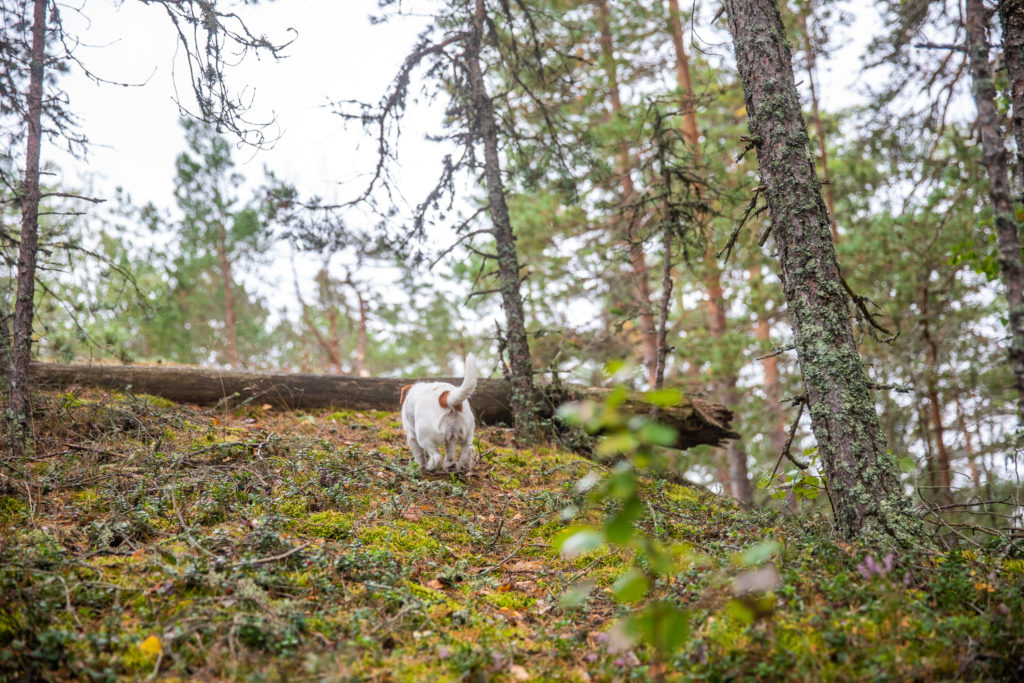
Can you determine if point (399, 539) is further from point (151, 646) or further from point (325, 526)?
point (151, 646)

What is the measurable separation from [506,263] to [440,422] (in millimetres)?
2843

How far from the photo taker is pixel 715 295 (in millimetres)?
12117

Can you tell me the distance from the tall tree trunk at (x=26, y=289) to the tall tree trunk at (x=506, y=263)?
15.9 ft

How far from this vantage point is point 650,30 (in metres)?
12.7

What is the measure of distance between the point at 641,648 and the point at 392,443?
4722 millimetres

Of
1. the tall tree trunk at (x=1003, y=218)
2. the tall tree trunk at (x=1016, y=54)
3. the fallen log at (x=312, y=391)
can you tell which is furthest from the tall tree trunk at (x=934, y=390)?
the tall tree trunk at (x=1003, y=218)

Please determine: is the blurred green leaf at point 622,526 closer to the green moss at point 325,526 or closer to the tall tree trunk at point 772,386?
the green moss at point 325,526

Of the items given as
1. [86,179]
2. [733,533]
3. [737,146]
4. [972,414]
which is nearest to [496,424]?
[733,533]

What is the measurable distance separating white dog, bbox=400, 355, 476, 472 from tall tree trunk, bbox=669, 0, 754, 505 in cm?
679

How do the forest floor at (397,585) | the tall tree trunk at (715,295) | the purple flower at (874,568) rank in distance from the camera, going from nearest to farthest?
the forest floor at (397,585), the purple flower at (874,568), the tall tree trunk at (715,295)

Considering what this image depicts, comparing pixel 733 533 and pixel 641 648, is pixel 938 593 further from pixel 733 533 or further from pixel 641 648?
pixel 641 648

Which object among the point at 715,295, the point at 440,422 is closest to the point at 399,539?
the point at 440,422

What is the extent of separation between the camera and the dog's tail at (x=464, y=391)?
17.6ft

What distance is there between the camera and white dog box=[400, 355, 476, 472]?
18.8 ft
